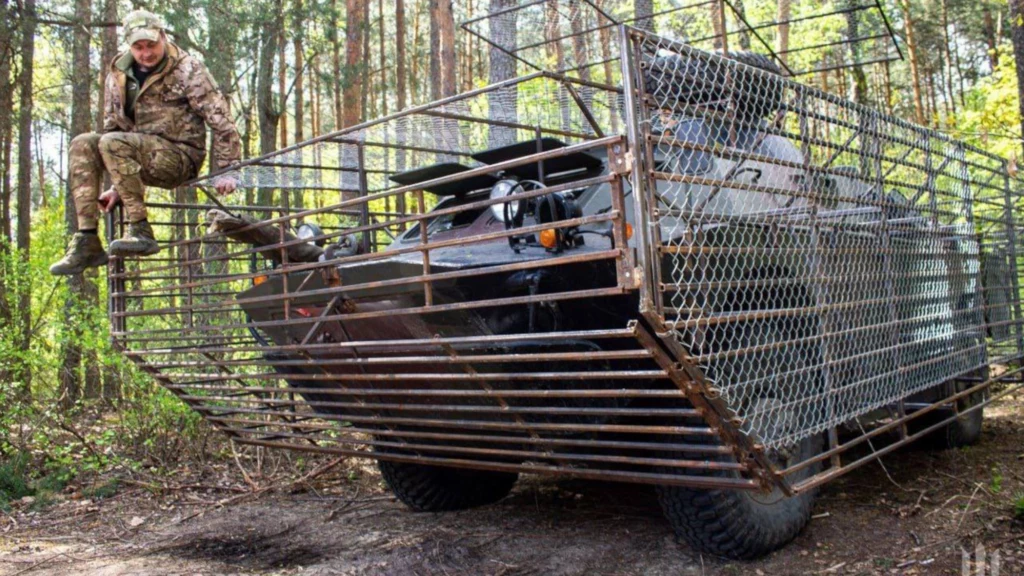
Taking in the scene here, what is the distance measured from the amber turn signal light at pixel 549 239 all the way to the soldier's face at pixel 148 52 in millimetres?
2752

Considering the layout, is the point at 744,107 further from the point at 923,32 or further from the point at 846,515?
the point at 923,32

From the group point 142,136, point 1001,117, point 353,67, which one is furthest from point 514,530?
point 1001,117

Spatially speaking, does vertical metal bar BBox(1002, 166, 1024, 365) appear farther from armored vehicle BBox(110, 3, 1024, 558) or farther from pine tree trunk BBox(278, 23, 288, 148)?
pine tree trunk BBox(278, 23, 288, 148)

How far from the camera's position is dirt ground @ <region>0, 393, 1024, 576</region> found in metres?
3.91

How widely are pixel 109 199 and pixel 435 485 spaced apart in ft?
7.83

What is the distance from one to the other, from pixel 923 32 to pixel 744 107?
22074 millimetres

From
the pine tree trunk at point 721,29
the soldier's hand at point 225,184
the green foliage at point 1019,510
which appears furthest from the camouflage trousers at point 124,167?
the green foliage at point 1019,510

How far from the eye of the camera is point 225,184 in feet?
15.6

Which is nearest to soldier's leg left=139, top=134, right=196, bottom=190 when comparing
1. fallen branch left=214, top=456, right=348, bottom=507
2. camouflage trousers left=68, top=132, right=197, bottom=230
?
camouflage trousers left=68, top=132, right=197, bottom=230

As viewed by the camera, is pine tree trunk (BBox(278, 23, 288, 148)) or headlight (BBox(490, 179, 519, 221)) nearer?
headlight (BBox(490, 179, 519, 221))

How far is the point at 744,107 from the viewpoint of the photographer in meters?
3.60

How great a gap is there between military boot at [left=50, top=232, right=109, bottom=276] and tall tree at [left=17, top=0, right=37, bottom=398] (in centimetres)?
256

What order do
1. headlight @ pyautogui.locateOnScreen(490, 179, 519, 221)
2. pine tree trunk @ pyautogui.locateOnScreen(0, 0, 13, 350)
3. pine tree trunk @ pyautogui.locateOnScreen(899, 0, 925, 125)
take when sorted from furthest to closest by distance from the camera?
pine tree trunk @ pyautogui.locateOnScreen(899, 0, 925, 125) < pine tree trunk @ pyautogui.locateOnScreen(0, 0, 13, 350) < headlight @ pyautogui.locateOnScreen(490, 179, 519, 221)

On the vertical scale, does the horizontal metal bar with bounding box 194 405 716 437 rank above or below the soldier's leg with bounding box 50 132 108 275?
below
